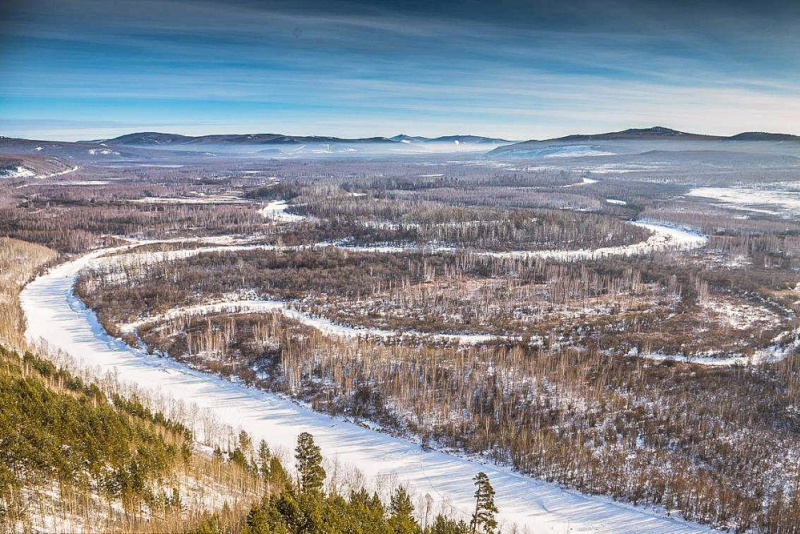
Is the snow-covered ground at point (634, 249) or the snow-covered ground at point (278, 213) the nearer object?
the snow-covered ground at point (634, 249)

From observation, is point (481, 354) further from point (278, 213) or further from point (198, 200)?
point (198, 200)

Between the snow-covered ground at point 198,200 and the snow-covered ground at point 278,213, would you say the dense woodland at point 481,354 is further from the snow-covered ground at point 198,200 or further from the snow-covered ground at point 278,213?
the snow-covered ground at point 198,200

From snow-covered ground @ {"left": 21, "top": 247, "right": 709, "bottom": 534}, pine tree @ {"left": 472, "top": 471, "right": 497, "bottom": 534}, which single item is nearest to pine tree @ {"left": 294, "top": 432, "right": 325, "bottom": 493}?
snow-covered ground @ {"left": 21, "top": 247, "right": 709, "bottom": 534}

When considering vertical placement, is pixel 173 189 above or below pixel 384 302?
above

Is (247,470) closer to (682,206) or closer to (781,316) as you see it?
(781,316)

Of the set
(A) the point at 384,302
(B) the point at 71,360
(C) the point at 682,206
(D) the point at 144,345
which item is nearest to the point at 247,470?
(B) the point at 71,360

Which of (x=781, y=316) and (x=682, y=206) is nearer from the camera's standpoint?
(x=781, y=316)

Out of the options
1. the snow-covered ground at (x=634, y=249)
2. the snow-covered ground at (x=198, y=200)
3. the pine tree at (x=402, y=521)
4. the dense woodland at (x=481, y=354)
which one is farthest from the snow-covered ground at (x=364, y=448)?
the snow-covered ground at (x=198, y=200)

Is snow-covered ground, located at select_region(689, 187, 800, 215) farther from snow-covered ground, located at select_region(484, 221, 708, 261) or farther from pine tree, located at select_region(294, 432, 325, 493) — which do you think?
pine tree, located at select_region(294, 432, 325, 493)
